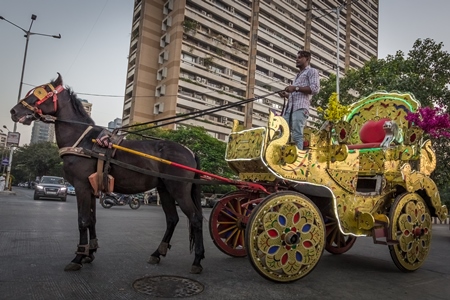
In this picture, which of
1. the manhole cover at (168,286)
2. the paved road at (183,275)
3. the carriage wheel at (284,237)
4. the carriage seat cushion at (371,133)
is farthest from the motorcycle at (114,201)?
the carriage wheel at (284,237)

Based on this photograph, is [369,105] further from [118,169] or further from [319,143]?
[118,169]

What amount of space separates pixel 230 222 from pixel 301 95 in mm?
2317

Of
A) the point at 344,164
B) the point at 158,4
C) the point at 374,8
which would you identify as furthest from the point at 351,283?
the point at 374,8

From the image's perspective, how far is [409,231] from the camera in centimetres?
504

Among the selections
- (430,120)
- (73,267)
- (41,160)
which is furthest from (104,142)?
(41,160)

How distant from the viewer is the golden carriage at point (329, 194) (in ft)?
13.0

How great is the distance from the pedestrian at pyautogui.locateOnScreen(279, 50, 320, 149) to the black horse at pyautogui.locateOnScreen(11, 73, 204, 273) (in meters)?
1.59

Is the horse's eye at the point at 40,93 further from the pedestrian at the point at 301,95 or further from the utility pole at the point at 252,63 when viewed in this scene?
the utility pole at the point at 252,63

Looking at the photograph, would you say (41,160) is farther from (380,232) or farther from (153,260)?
(380,232)

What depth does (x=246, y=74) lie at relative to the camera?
46.2 metres

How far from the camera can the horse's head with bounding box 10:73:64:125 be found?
459cm

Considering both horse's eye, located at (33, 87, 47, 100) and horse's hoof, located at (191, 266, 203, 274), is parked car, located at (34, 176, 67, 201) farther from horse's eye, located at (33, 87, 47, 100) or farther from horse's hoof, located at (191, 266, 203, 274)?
horse's hoof, located at (191, 266, 203, 274)

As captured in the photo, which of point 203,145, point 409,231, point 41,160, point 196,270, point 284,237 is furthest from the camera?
point 41,160

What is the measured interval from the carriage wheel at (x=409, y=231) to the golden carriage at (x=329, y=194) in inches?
0.6
